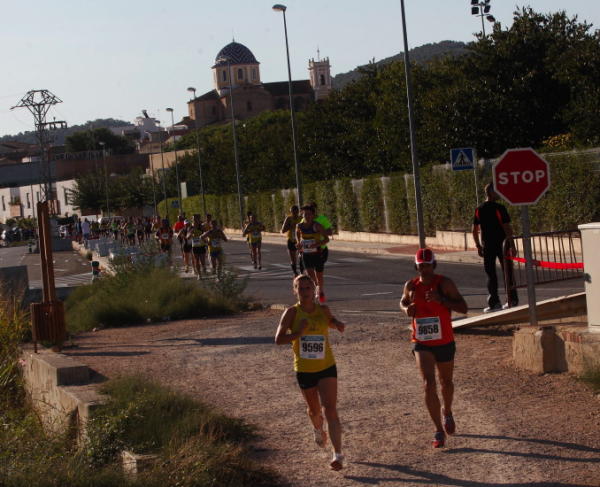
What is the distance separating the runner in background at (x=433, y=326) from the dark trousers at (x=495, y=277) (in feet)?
18.8

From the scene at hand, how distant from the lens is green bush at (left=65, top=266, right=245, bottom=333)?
63.0 feet

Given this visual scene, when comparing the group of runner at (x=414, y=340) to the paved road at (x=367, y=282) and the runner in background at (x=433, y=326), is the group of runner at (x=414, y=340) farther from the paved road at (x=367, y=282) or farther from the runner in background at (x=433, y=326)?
the paved road at (x=367, y=282)

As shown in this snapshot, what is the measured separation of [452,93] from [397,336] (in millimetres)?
29171

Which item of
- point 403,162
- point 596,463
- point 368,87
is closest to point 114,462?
point 596,463

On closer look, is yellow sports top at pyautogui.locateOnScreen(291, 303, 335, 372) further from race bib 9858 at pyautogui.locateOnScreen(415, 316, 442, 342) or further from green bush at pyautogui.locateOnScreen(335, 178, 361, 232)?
green bush at pyautogui.locateOnScreen(335, 178, 361, 232)

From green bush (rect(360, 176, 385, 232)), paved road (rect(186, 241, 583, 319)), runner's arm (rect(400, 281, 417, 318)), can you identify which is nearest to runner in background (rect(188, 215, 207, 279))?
paved road (rect(186, 241, 583, 319))

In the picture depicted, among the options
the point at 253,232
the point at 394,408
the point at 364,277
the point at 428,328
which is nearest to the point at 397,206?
the point at 253,232

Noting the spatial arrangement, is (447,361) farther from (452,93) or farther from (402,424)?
(452,93)

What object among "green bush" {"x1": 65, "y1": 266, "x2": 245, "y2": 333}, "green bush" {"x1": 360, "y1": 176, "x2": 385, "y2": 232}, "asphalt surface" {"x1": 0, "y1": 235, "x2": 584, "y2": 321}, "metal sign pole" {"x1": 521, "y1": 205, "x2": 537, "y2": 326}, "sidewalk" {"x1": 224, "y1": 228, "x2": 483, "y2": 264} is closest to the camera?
"metal sign pole" {"x1": 521, "y1": 205, "x2": 537, "y2": 326}

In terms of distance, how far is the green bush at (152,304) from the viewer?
1920cm

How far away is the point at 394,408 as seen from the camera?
31.4ft

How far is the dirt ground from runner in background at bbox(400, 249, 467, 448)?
316 millimetres

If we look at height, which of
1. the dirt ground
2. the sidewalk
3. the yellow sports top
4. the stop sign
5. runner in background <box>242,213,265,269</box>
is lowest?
the dirt ground

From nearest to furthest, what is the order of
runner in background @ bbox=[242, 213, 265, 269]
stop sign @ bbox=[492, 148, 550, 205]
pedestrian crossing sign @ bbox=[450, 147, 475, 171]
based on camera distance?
stop sign @ bbox=[492, 148, 550, 205], pedestrian crossing sign @ bbox=[450, 147, 475, 171], runner in background @ bbox=[242, 213, 265, 269]
